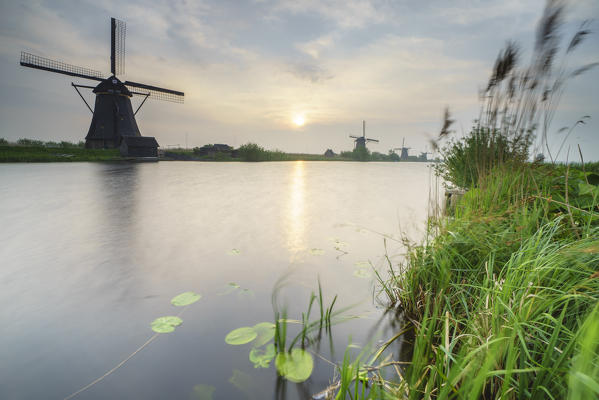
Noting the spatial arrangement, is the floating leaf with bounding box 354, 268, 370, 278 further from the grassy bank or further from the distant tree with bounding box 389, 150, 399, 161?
the distant tree with bounding box 389, 150, 399, 161

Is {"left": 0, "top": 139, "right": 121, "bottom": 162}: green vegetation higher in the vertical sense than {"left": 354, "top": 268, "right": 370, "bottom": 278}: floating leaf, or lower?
higher

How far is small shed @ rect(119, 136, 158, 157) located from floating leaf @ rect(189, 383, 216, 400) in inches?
1220

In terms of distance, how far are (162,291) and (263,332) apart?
123cm

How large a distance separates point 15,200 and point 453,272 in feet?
32.8

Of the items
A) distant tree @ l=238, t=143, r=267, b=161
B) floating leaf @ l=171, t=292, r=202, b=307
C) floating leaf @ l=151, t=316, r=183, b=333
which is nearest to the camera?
floating leaf @ l=151, t=316, r=183, b=333

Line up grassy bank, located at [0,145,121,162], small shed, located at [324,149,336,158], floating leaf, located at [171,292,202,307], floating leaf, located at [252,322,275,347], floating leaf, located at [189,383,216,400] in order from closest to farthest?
floating leaf, located at [189,383,216,400] → floating leaf, located at [252,322,275,347] → floating leaf, located at [171,292,202,307] → grassy bank, located at [0,145,121,162] → small shed, located at [324,149,336,158]

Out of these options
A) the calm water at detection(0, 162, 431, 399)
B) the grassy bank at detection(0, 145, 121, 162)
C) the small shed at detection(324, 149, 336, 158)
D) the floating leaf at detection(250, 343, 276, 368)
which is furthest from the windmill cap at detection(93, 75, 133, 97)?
the small shed at detection(324, 149, 336, 158)

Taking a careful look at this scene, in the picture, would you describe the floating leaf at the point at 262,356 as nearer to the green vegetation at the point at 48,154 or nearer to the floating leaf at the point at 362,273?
the floating leaf at the point at 362,273

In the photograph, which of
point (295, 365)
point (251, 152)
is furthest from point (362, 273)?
point (251, 152)

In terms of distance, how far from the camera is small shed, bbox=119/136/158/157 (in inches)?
1035

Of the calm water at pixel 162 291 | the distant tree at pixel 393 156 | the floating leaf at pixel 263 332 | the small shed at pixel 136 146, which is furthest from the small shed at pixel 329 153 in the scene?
the floating leaf at pixel 263 332

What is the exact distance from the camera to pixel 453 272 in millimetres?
1979

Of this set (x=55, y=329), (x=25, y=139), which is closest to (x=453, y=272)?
(x=55, y=329)

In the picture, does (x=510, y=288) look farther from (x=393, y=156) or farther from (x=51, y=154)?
(x=393, y=156)
